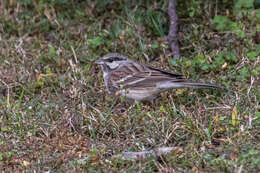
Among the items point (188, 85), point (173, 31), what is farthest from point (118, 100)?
point (173, 31)

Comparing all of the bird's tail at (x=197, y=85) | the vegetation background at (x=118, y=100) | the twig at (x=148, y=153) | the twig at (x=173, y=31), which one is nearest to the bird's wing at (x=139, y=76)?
the bird's tail at (x=197, y=85)

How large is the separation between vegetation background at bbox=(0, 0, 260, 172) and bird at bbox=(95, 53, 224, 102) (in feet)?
0.63

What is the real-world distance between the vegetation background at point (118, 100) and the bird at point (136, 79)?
191 mm

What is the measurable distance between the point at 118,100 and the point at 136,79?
0.40m

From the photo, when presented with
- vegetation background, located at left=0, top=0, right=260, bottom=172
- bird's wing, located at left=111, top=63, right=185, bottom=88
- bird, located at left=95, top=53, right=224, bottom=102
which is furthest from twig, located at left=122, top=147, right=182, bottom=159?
bird's wing, located at left=111, top=63, right=185, bottom=88

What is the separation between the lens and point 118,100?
7098mm

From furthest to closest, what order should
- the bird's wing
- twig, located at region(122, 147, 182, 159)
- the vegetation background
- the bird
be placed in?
the bird's wing
the bird
the vegetation background
twig, located at region(122, 147, 182, 159)

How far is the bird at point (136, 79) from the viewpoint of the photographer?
652cm

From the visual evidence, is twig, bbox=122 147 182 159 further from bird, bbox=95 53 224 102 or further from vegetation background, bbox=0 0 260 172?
bird, bbox=95 53 224 102

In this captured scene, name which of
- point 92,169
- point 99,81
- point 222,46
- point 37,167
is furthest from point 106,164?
point 222,46

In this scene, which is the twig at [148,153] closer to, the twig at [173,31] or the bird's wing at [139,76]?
the bird's wing at [139,76]

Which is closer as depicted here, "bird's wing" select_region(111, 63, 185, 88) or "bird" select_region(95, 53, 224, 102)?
"bird" select_region(95, 53, 224, 102)

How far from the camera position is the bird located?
6521 mm

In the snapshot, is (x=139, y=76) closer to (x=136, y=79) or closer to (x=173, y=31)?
(x=136, y=79)
